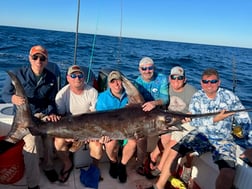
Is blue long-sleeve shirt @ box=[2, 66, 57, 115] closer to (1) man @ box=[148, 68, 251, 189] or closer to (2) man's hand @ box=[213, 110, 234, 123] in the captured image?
(1) man @ box=[148, 68, 251, 189]

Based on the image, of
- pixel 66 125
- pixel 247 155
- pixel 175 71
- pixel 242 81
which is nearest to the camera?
pixel 247 155

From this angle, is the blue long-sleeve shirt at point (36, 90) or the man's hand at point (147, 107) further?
the blue long-sleeve shirt at point (36, 90)

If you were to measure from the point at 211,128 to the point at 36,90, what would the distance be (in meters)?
2.11

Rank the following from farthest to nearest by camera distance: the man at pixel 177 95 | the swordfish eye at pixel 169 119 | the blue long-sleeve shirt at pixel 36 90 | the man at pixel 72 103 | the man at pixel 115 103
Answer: the man at pixel 177 95 < the man at pixel 72 103 < the man at pixel 115 103 < the blue long-sleeve shirt at pixel 36 90 < the swordfish eye at pixel 169 119

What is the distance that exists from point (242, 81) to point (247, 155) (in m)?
12.8

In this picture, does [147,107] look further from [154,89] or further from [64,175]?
[64,175]

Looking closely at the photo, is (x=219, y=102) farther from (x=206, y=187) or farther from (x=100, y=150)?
(x=100, y=150)

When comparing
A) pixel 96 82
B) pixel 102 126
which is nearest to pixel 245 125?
pixel 102 126

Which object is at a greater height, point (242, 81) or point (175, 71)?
point (175, 71)

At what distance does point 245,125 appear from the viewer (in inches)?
121

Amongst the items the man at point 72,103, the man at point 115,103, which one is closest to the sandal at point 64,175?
the man at point 72,103

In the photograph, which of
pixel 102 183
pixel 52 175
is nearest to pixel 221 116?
pixel 102 183

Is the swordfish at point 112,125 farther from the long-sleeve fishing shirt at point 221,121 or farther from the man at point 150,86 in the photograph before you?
the man at point 150,86

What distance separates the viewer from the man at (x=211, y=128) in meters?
3.09
